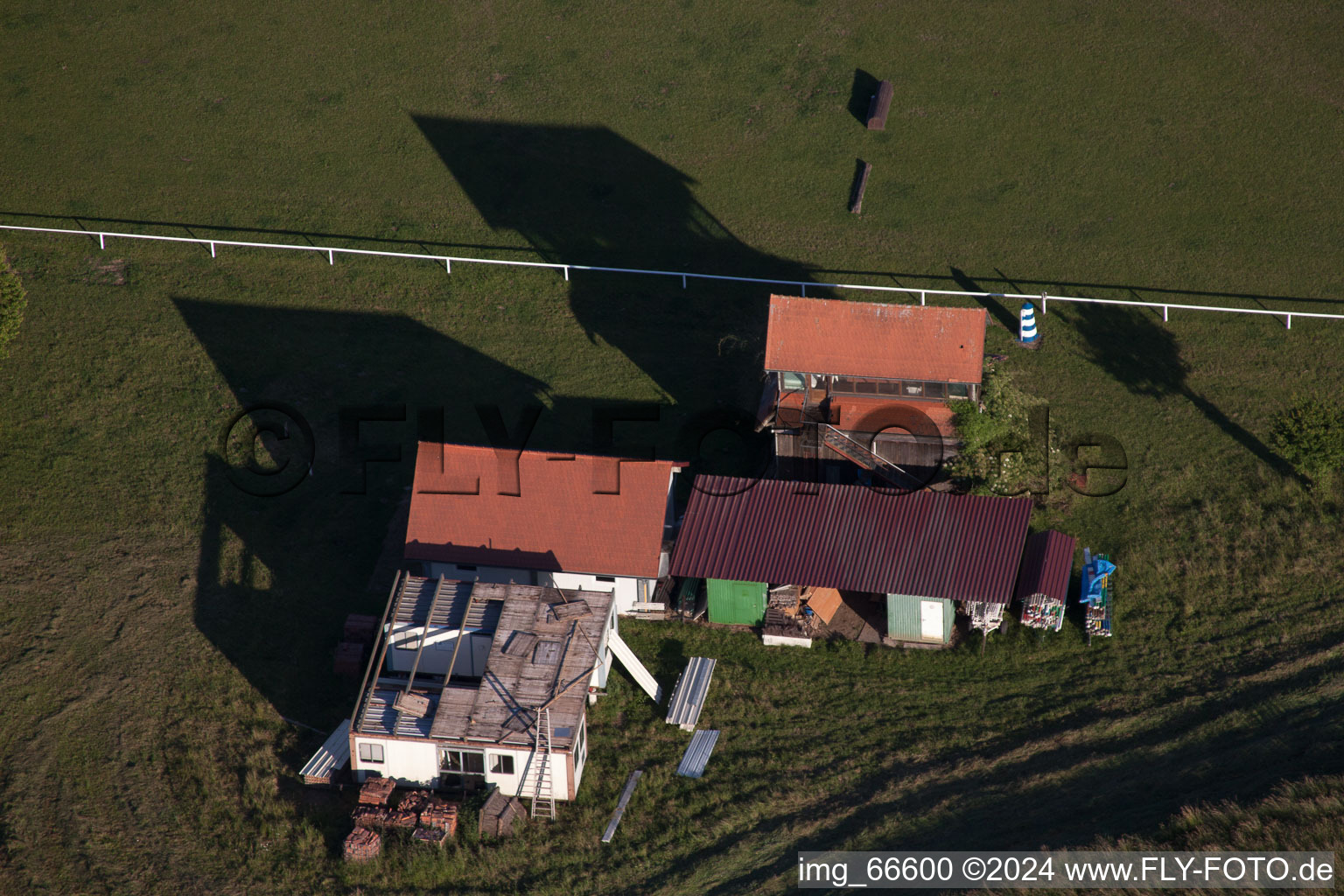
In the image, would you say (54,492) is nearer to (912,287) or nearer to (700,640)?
(700,640)

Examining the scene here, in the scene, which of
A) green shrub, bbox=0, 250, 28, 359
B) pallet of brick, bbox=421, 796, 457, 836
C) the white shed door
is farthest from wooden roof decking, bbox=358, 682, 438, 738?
green shrub, bbox=0, 250, 28, 359

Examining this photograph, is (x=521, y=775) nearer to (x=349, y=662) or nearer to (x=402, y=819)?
(x=402, y=819)

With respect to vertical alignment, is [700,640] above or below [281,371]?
below

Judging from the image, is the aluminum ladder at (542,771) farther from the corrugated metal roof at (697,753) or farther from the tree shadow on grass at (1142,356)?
the tree shadow on grass at (1142,356)

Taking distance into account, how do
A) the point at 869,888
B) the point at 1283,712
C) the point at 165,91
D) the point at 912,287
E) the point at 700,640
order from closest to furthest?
the point at 869,888 < the point at 1283,712 < the point at 700,640 < the point at 912,287 < the point at 165,91

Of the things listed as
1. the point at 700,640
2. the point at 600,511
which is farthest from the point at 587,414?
the point at 700,640

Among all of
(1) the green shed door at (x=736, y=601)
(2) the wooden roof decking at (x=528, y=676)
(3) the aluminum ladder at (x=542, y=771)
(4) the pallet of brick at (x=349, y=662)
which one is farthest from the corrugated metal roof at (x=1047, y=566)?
(4) the pallet of brick at (x=349, y=662)
